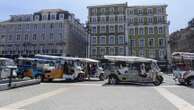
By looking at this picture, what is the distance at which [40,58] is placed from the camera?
2780cm

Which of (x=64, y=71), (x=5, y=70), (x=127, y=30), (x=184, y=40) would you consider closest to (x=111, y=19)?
(x=127, y=30)

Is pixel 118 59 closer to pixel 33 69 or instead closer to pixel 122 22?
pixel 33 69

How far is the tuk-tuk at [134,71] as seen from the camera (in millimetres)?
22359

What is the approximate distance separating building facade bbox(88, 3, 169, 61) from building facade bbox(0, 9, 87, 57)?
6.58 meters

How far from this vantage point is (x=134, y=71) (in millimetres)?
22469

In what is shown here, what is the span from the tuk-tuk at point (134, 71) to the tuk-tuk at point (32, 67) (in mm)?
6781

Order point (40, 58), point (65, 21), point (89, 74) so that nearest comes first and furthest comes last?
1. point (40, 58)
2. point (89, 74)
3. point (65, 21)

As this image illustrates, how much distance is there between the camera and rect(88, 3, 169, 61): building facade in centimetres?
7031

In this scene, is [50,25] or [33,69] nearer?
[33,69]

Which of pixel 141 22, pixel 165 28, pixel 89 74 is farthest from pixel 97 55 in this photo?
pixel 89 74

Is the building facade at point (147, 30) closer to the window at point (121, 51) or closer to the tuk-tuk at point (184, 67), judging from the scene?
the window at point (121, 51)

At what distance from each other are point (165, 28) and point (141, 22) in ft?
21.4

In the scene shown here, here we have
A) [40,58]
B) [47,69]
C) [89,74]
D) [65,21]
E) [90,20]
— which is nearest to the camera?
[47,69]

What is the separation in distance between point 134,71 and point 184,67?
4439 mm
